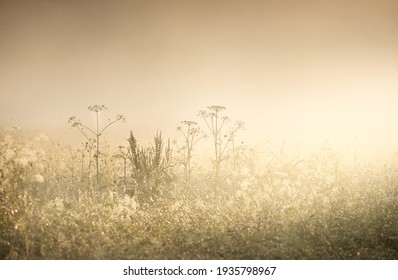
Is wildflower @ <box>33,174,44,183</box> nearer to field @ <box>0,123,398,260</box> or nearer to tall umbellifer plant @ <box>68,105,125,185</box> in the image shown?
field @ <box>0,123,398,260</box>

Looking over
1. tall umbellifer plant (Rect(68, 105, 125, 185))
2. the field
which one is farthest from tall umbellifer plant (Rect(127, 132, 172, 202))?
tall umbellifer plant (Rect(68, 105, 125, 185))

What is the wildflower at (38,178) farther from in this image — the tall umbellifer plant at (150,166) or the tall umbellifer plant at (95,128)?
the tall umbellifer plant at (150,166)

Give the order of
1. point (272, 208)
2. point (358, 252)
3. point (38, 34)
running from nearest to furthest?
point (358, 252) < point (272, 208) < point (38, 34)

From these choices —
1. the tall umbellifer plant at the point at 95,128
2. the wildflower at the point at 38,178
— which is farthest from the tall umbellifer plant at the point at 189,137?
the wildflower at the point at 38,178

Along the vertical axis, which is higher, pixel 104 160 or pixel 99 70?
pixel 99 70

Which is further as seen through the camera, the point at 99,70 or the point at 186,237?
the point at 99,70

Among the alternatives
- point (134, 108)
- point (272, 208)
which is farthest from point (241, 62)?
point (272, 208)

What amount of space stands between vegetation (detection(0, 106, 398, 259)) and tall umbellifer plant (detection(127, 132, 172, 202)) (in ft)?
0.04

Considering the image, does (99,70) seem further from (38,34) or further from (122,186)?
(122,186)

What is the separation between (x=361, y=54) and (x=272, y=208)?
7.01 ft

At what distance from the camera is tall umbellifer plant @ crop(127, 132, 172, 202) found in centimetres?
485

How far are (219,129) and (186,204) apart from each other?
968 millimetres

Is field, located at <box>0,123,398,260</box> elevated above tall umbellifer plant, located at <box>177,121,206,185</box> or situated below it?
below

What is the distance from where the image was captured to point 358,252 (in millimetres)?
4395
